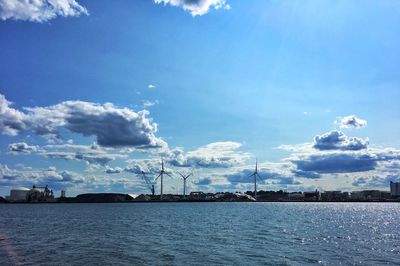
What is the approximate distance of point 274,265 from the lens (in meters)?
54.6

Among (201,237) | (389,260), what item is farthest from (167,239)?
(389,260)

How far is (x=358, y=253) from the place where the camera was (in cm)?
6494

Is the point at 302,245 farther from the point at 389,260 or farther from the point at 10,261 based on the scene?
the point at 10,261

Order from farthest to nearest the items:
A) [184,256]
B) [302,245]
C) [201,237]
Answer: [201,237] < [302,245] < [184,256]

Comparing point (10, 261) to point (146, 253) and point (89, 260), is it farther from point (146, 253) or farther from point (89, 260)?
point (146, 253)

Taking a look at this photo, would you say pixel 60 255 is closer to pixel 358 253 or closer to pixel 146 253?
pixel 146 253

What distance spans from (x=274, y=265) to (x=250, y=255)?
8.37 m

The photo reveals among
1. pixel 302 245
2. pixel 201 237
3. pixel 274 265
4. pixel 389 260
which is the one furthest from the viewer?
pixel 201 237

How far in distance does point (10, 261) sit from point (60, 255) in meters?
6.99

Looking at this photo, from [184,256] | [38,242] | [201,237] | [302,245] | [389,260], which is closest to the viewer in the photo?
[389,260]

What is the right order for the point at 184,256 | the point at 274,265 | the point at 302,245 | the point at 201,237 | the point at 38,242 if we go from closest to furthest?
the point at 274,265, the point at 184,256, the point at 302,245, the point at 38,242, the point at 201,237

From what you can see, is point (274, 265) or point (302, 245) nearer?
point (274, 265)

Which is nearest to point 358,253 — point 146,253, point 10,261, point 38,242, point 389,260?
point 389,260

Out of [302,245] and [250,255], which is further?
[302,245]
